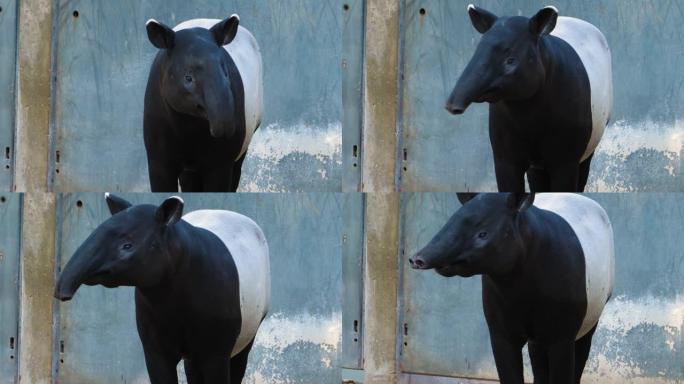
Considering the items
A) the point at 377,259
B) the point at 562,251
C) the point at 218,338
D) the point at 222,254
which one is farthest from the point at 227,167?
the point at 377,259

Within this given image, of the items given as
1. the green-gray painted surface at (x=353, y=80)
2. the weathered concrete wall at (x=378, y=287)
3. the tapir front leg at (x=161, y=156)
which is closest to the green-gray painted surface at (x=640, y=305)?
the weathered concrete wall at (x=378, y=287)

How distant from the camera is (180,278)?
143 inches

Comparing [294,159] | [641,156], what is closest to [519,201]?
[641,156]

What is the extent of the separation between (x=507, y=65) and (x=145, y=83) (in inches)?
94.1

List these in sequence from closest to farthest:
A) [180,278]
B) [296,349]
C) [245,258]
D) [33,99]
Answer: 1. [180,278]
2. [245,258]
3. [296,349]
4. [33,99]

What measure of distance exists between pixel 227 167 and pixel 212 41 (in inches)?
18.5

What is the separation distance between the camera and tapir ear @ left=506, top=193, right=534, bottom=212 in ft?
11.7

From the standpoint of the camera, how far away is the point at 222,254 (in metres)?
3.84

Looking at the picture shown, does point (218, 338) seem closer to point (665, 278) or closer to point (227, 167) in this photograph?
point (227, 167)

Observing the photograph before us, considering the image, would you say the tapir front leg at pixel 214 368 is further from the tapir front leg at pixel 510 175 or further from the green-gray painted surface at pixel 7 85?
the green-gray painted surface at pixel 7 85

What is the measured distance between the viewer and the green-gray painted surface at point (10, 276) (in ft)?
18.7

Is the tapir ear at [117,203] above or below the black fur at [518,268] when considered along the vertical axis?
above

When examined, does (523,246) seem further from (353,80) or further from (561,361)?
(353,80)

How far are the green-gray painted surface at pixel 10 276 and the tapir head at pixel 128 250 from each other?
90.0 inches
